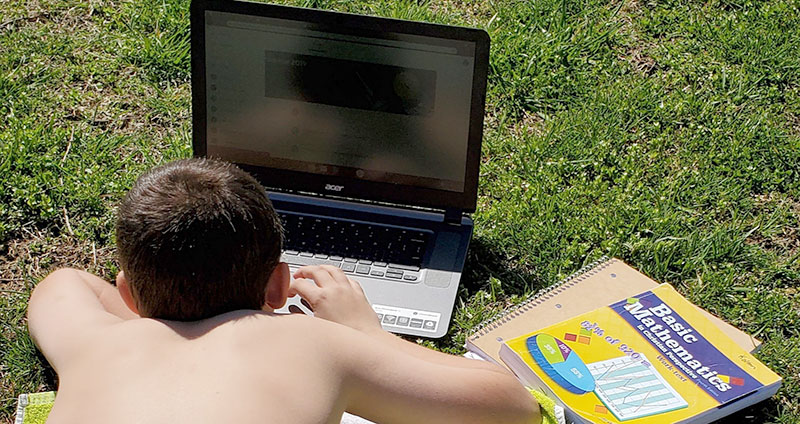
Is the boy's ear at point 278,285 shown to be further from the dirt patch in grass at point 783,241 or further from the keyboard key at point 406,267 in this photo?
the dirt patch in grass at point 783,241

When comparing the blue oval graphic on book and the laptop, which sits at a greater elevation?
the laptop

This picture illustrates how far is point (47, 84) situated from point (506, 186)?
5.91 ft

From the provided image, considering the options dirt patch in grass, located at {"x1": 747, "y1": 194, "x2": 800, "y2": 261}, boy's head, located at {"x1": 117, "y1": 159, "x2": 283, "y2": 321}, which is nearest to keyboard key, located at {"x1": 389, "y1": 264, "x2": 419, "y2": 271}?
boy's head, located at {"x1": 117, "y1": 159, "x2": 283, "y2": 321}

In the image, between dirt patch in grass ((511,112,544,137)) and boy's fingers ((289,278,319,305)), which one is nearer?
boy's fingers ((289,278,319,305))

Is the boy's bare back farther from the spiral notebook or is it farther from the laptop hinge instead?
the laptop hinge

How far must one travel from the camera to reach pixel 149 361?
1.93 meters

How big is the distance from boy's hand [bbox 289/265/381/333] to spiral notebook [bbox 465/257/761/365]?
415 mm

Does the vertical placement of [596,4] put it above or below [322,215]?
above

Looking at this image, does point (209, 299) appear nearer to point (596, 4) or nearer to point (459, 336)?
point (459, 336)

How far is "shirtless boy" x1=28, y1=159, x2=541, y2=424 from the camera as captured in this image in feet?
6.20

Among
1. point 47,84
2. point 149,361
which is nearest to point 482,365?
point 149,361

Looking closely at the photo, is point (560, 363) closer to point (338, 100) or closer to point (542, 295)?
point (542, 295)

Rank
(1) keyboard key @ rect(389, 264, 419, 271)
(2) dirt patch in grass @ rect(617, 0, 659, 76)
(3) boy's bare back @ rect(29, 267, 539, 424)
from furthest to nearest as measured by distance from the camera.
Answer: (2) dirt patch in grass @ rect(617, 0, 659, 76), (1) keyboard key @ rect(389, 264, 419, 271), (3) boy's bare back @ rect(29, 267, 539, 424)

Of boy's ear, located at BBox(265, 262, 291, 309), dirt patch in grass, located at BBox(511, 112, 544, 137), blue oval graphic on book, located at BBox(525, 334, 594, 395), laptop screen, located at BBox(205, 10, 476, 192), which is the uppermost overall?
laptop screen, located at BBox(205, 10, 476, 192)
